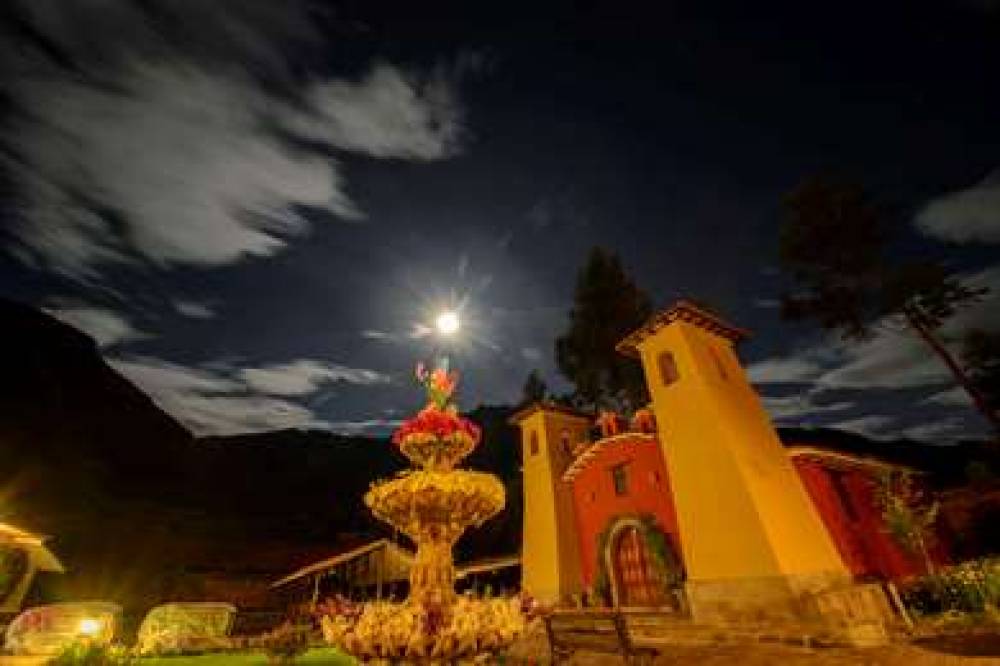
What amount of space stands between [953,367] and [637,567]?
13.5 m

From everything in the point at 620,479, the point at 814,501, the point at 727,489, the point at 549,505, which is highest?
the point at 620,479

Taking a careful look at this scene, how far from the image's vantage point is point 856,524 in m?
16.4

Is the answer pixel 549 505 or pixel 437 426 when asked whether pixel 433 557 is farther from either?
pixel 549 505

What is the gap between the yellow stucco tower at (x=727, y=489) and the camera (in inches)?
472

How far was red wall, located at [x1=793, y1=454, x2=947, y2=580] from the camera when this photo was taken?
15.5 meters

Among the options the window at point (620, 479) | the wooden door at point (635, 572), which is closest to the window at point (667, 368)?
the window at point (620, 479)

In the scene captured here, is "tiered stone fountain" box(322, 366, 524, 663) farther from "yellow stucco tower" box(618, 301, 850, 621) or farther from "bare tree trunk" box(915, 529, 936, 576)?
"bare tree trunk" box(915, 529, 936, 576)

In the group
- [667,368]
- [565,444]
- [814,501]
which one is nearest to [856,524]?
[814,501]

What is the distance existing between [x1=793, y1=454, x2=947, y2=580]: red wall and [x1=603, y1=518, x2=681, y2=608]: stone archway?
206 inches

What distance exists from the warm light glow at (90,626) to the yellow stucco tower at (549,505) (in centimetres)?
1370

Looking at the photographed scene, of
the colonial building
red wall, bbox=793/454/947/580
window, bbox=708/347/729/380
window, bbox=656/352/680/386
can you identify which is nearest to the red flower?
the colonial building

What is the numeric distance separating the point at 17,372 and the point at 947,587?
64.6 m

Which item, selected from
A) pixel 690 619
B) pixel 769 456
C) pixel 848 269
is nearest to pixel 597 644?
pixel 690 619

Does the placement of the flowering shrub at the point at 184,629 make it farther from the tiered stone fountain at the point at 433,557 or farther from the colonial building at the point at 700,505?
the tiered stone fountain at the point at 433,557
